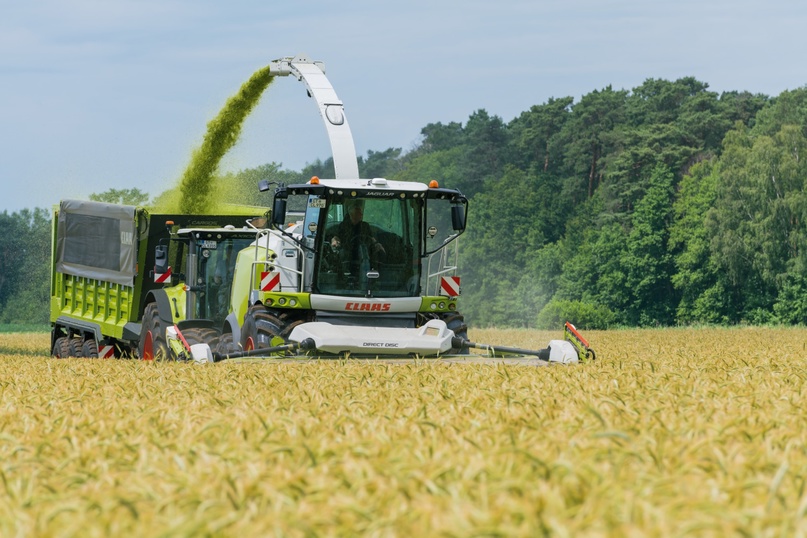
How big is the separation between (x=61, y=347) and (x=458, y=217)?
382 inches

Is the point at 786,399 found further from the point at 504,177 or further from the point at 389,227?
the point at 504,177

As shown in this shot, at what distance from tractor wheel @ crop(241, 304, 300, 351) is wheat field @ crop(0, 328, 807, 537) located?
4.73 meters

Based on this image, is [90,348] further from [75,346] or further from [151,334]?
[151,334]

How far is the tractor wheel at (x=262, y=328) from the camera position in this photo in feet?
39.2

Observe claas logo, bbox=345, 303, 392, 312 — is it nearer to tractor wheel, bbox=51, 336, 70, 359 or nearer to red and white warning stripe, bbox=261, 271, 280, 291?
red and white warning stripe, bbox=261, 271, 280, 291

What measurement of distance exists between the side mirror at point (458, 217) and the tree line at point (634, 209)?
3534 centimetres

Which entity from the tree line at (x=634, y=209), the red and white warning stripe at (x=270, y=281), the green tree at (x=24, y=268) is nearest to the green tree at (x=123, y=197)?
the red and white warning stripe at (x=270, y=281)

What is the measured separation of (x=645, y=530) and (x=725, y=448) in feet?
4.63

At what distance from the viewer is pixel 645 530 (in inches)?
112

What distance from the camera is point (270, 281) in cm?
1257

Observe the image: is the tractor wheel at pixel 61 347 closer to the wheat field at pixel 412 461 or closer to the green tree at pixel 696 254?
the wheat field at pixel 412 461

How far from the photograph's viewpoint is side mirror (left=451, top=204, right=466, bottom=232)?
12.3 m

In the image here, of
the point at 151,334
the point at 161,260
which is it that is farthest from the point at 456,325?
the point at 161,260

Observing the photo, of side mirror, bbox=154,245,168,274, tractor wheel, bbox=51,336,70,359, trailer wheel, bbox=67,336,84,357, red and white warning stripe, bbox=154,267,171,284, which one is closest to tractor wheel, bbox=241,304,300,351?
side mirror, bbox=154,245,168,274
